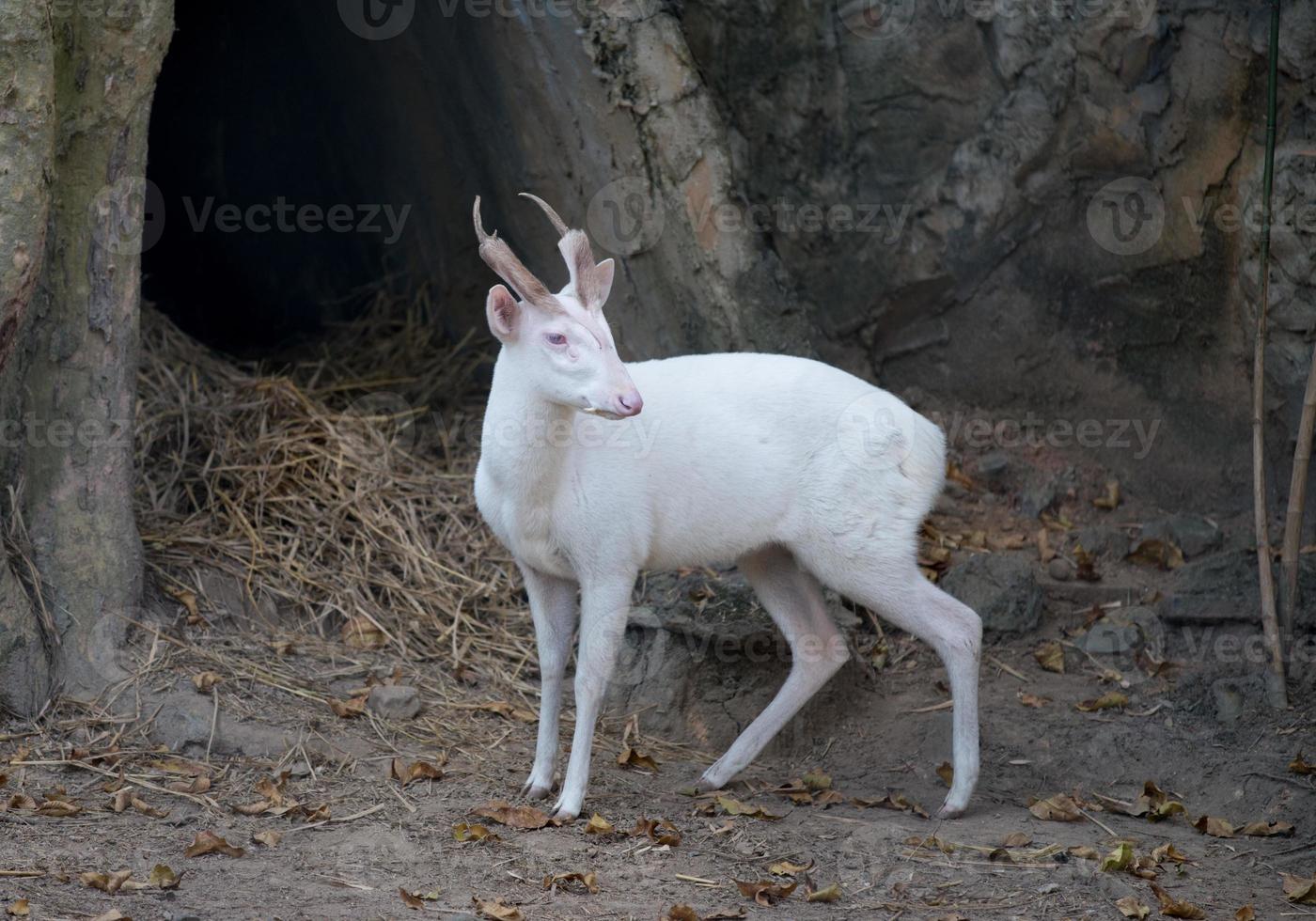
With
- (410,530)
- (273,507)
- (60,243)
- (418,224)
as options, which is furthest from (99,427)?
(418,224)

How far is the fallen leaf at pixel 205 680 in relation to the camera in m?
5.00

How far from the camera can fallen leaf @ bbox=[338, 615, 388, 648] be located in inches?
222

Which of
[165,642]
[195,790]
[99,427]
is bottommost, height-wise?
[195,790]

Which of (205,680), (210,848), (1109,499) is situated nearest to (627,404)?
(210,848)

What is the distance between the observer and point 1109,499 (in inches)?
251

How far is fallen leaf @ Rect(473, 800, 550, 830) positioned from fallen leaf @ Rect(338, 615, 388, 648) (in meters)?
1.44

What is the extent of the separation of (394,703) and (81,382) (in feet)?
5.15

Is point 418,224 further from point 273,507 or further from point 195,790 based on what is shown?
point 195,790

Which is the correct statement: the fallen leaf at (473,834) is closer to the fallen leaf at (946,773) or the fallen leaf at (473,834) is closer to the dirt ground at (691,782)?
the dirt ground at (691,782)

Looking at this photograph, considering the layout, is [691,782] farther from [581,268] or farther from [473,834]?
[581,268]

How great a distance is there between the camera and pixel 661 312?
6.18 meters

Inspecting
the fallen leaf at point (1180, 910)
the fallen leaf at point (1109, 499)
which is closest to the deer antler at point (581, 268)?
the fallen leaf at point (1180, 910)

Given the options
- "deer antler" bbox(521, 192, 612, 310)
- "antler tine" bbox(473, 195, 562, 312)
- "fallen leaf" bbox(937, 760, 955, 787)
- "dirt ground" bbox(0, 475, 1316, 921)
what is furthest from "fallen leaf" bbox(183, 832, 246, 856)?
"fallen leaf" bbox(937, 760, 955, 787)

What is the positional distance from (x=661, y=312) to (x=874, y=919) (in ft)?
10.1
